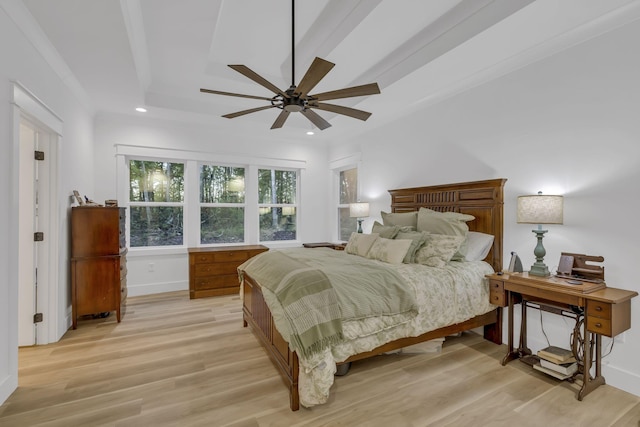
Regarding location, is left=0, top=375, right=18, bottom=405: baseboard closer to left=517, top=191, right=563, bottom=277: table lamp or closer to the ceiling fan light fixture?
the ceiling fan light fixture

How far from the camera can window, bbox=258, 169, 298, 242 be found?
555 cm

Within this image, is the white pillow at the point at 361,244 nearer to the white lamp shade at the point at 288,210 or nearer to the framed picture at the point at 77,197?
the white lamp shade at the point at 288,210

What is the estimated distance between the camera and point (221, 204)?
520 cm

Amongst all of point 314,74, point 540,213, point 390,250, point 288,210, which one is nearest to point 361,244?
point 390,250

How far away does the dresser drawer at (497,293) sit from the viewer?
8.61 feet

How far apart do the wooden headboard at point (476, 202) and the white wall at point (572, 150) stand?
0.09m

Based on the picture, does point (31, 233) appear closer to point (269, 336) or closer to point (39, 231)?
point (39, 231)

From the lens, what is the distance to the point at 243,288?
333cm

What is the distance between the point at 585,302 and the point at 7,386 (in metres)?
4.00

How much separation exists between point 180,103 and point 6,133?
2293mm

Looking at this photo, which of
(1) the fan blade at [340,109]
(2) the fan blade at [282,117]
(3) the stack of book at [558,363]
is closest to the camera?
(3) the stack of book at [558,363]

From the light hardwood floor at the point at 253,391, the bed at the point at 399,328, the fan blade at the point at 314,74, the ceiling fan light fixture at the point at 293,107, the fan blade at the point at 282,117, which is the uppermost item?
the fan blade at the point at 314,74

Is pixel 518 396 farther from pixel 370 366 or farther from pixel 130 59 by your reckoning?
pixel 130 59

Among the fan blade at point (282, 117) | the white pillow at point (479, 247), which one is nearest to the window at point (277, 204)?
the fan blade at point (282, 117)
